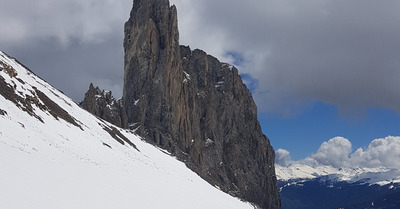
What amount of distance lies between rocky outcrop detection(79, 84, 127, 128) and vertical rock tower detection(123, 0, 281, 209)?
1114cm

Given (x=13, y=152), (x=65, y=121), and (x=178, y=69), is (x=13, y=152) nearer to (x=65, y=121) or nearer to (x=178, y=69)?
(x=65, y=121)

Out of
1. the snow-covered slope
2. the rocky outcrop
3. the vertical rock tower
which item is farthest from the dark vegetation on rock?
the vertical rock tower

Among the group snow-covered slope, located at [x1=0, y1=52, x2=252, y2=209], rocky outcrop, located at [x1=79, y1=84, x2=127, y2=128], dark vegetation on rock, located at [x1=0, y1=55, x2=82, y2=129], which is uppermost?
rocky outcrop, located at [x1=79, y1=84, x2=127, y2=128]

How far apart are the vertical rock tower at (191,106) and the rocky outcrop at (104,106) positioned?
439 inches

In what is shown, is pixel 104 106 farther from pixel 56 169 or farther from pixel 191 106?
pixel 56 169

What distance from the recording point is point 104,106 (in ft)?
316

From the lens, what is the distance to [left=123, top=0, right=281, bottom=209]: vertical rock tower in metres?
125

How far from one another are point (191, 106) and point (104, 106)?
2260 inches

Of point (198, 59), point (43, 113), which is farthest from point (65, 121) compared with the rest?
point (198, 59)

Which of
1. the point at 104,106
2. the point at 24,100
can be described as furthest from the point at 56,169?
the point at 104,106

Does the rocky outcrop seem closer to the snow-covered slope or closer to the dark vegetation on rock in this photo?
the dark vegetation on rock

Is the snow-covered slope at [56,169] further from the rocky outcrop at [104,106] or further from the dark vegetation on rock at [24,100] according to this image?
the rocky outcrop at [104,106]

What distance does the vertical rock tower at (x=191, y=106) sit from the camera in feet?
410

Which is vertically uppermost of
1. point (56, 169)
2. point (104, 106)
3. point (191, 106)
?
point (191, 106)
